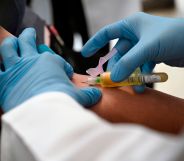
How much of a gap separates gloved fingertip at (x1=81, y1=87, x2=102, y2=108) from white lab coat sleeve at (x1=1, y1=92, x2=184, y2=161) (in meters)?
0.21

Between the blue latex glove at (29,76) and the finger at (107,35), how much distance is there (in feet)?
0.51

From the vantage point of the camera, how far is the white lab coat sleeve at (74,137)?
52 cm

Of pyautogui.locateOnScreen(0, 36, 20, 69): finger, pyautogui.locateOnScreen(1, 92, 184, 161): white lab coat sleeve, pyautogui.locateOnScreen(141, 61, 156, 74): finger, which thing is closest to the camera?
pyautogui.locateOnScreen(1, 92, 184, 161): white lab coat sleeve

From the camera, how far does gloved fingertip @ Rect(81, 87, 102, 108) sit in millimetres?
885

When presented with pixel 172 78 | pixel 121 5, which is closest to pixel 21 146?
pixel 172 78

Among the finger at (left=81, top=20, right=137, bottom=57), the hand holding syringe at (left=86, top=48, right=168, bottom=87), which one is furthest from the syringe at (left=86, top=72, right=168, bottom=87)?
the finger at (left=81, top=20, right=137, bottom=57)

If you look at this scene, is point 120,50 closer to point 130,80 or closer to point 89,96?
point 130,80

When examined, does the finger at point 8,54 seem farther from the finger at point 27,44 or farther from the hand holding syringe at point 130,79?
the hand holding syringe at point 130,79

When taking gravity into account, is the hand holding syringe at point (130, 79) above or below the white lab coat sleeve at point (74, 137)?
below

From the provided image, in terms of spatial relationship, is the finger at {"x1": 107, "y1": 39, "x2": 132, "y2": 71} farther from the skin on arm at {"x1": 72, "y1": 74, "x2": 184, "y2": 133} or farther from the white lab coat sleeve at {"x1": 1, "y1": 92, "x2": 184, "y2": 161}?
the white lab coat sleeve at {"x1": 1, "y1": 92, "x2": 184, "y2": 161}

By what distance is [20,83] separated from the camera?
0.85 metres

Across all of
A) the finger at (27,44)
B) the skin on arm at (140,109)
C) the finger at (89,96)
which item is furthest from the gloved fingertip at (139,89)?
Answer: the finger at (27,44)

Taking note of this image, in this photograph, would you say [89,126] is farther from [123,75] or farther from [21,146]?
[123,75]

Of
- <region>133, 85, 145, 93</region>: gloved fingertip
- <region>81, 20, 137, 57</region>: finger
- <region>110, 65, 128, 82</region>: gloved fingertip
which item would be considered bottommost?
<region>133, 85, 145, 93</region>: gloved fingertip
